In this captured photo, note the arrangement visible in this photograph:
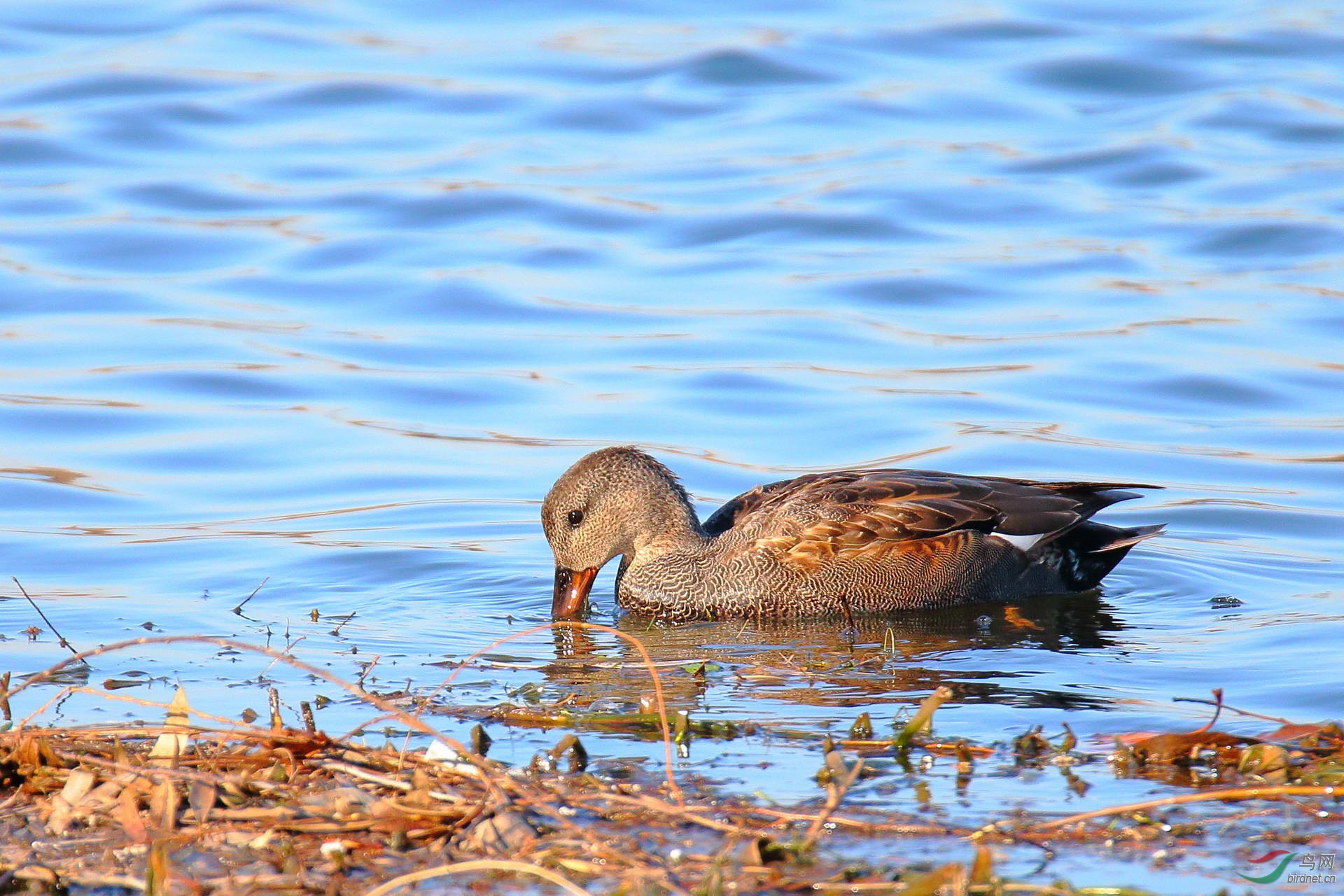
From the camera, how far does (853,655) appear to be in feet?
21.0

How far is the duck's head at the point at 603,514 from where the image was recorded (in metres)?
7.38

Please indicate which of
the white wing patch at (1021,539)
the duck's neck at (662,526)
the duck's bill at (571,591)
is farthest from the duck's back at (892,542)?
the duck's bill at (571,591)

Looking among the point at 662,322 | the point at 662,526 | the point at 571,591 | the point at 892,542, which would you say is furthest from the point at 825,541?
the point at 662,322

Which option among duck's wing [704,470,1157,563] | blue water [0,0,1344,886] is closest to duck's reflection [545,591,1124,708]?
blue water [0,0,1344,886]

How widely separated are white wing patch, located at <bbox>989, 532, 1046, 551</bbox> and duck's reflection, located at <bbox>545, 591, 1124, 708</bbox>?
0.84 ft

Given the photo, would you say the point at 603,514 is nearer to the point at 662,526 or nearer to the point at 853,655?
the point at 662,526

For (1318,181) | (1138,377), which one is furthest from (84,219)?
(1318,181)

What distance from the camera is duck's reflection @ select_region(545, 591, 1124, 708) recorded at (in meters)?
5.66

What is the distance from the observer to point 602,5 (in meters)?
20.1

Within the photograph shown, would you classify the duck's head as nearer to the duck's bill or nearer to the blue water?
the duck's bill

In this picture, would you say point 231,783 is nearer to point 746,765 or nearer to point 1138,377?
point 746,765

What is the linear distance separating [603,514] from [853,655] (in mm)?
1503

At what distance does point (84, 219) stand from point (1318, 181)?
34.2 feet

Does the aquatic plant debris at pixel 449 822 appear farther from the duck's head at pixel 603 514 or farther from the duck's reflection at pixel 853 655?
the duck's head at pixel 603 514
